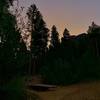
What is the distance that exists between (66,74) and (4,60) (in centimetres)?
1962

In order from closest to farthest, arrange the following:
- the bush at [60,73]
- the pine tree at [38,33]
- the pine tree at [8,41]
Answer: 1. the pine tree at [8,41]
2. the bush at [60,73]
3. the pine tree at [38,33]

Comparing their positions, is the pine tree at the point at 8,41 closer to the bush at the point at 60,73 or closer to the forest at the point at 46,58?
the forest at the point at 46,58

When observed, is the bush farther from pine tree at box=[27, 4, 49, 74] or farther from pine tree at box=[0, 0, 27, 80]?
pine tree at box=[27, 4, 49, 74]

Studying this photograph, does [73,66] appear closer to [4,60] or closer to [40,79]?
[40,79]

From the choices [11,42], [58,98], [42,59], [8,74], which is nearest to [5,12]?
[11,42]

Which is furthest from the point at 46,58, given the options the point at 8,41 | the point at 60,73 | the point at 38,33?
the point at 8,41

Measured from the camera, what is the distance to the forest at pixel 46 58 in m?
16.3

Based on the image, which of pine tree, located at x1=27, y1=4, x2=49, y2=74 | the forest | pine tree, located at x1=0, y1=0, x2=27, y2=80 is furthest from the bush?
pine tree, located at x1=27, y1=4, x2=49, y2=74

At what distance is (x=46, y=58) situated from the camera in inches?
1895

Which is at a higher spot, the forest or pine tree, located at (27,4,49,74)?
pine tree, located at (27,4,49,74)

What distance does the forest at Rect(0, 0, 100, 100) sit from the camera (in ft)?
53.6

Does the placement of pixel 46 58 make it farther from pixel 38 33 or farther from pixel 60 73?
pixel 38 33

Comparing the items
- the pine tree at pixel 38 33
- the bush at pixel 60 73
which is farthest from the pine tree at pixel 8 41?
the pine tree at pixel 38 33

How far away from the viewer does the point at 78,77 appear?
35.4m
